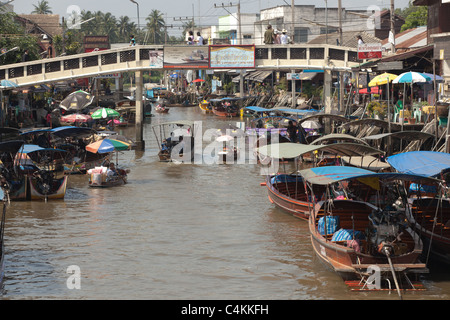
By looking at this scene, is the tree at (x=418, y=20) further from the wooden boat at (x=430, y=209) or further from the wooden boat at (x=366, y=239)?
the wooden boat at (x=366, y=239)

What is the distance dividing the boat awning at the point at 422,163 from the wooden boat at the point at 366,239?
2.19 feet

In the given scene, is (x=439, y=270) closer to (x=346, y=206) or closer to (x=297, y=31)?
(x=346, y=206)

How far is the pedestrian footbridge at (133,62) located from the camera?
116 ft

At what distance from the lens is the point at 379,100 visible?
101ft

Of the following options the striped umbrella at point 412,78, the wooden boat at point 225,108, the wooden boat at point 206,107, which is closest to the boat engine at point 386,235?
the striped umbrella at point 412,78

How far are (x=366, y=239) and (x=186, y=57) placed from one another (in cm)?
2323

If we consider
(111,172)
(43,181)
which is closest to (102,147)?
(111,172)

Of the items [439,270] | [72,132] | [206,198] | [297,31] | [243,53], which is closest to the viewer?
[439,270]

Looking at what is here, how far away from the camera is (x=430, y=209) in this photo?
54.8 feet

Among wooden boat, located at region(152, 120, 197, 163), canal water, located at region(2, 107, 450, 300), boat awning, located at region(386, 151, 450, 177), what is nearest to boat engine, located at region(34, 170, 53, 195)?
canal water, located at region(2, 107, 450, 300)

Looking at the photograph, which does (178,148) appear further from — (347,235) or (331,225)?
(347,235)
